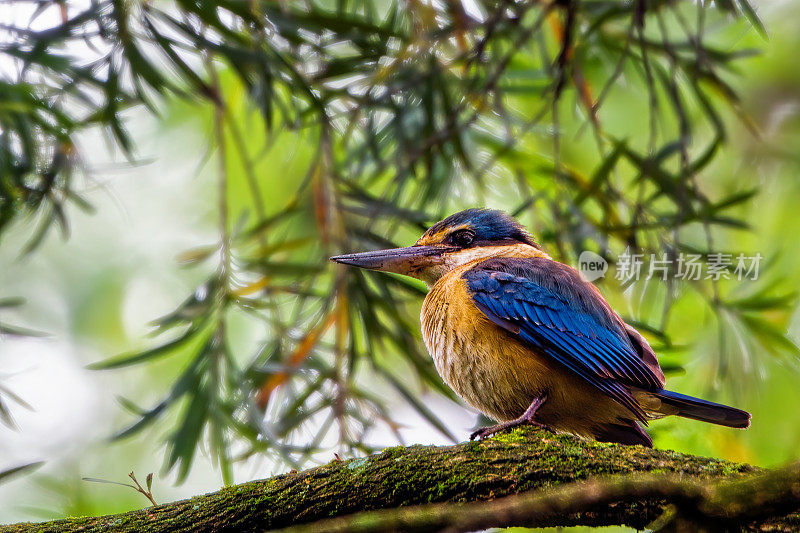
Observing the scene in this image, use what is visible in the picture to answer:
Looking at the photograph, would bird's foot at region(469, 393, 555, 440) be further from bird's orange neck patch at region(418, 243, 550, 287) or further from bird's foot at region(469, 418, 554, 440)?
bird's orange neck patch at region(418, 243, 550, 287)

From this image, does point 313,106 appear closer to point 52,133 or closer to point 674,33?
point 52,133

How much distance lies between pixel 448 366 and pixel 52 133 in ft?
6.48

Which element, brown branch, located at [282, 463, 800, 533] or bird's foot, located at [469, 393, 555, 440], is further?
bird's foot, located at [469, 393, 555, 440]

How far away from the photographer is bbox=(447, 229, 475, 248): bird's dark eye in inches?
149

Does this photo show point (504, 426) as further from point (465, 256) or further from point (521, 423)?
point (465, 256)

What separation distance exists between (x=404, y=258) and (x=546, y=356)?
0.93 meters

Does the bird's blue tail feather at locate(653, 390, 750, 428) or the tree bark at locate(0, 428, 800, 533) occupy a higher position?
the bird's blue tail feather at locate(653, 390, 750, 428)

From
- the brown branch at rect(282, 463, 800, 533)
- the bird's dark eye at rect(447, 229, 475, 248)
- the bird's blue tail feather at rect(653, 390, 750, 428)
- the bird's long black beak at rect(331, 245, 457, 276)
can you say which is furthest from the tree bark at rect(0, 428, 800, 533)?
the bird's dark eye at rect(447, 229, 475, 248)

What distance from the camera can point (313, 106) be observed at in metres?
3.86

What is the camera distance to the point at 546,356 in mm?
3023

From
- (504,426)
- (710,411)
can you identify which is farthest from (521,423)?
(710,411)

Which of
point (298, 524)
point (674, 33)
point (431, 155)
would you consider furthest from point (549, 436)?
point (674, 33)

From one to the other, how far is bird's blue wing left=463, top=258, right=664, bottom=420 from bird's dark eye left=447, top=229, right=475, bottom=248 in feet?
1.09

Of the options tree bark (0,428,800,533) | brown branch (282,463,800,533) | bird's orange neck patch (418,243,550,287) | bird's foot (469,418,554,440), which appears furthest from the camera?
bird's orange neck patch (418,243,550,287)
